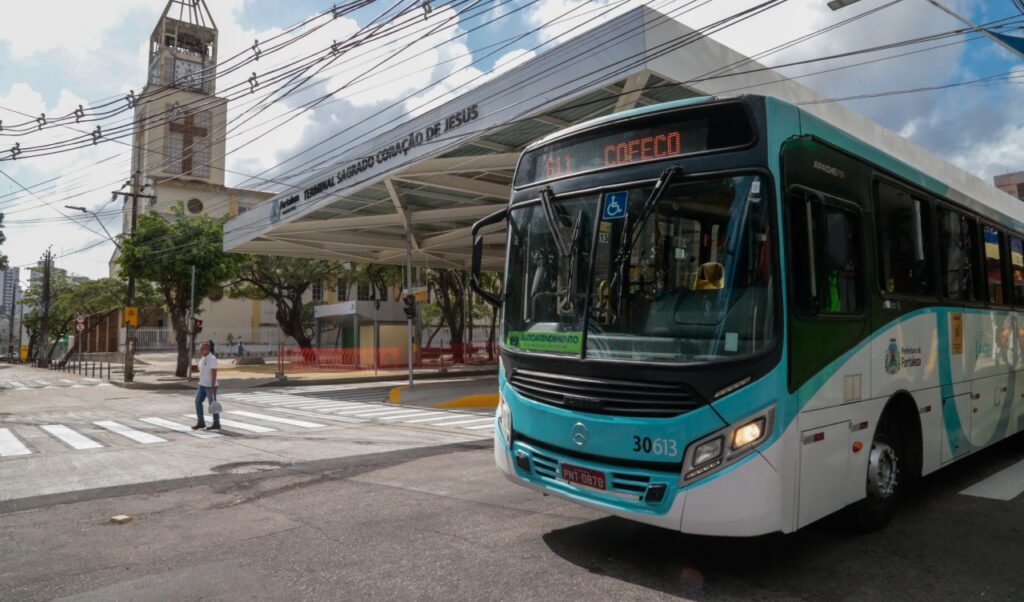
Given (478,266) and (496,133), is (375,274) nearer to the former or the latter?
(496,133)

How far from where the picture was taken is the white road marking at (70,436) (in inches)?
449

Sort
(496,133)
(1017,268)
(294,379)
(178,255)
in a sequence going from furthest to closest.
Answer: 1. (178,255)
2. (294,379)
3. (496,133)
4. (1017,268)

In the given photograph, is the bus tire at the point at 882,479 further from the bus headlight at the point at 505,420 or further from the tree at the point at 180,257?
the tree at the point at 180,257

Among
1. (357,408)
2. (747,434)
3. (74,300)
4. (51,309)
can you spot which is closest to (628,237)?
(747,434)

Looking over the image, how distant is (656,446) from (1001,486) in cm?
528

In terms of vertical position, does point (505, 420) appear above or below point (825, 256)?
below

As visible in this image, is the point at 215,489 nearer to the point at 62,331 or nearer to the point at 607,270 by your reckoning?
the point at 607,270

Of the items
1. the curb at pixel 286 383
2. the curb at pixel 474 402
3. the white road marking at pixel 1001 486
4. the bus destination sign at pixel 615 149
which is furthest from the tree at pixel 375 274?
the bus destination sign at pixel 615 149

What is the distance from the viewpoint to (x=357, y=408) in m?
18.5

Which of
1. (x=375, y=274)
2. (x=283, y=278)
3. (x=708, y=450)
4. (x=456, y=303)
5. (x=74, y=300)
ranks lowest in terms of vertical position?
(x=708, y=450)

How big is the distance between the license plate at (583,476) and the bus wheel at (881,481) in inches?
87.2

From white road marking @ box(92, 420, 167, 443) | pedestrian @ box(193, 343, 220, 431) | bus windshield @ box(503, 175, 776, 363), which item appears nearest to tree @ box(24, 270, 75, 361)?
white road marking @ box(92, 420, 167, 443)

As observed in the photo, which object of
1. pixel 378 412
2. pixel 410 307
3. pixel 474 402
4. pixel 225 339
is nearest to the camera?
pixel 378 412

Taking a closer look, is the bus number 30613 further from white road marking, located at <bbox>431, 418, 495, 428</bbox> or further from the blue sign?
white road marking, located at <bbox>431, 418, 495, 428</bbox>
